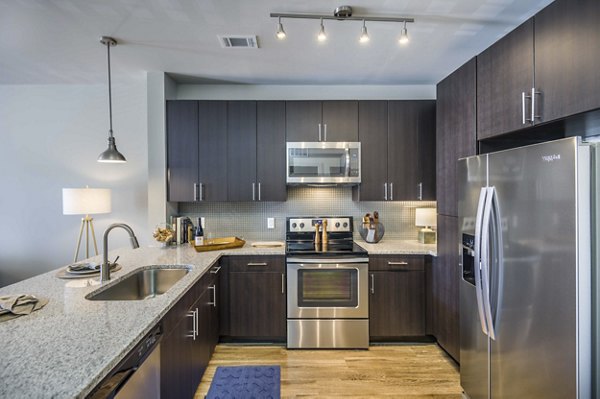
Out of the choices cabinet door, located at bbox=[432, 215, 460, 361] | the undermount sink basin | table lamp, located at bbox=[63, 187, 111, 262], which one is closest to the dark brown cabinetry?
the undermount sink basin

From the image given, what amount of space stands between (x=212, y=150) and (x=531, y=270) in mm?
2774

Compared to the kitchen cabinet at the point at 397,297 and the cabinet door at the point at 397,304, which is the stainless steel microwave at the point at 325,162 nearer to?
the kitchen cabinet at the point at 397,297

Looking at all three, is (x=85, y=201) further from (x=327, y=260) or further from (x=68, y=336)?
(x=327, y=260)

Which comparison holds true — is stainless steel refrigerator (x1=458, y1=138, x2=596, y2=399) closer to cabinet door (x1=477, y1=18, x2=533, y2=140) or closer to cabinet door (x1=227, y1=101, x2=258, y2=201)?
cabinet door (x1=477, y1=18, x2=533, y2=140)

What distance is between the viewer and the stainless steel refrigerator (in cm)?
125

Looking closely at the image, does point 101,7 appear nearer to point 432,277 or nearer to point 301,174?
point 301,174

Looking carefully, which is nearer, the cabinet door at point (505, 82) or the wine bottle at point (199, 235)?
the cabinet door at point (505, 82)

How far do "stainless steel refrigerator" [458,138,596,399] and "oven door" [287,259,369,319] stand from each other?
970 mm

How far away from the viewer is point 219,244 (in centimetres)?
300

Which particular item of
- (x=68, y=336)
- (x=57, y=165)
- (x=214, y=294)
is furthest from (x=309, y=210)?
(x=57, y=165)

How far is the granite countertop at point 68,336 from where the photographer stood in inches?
34.4

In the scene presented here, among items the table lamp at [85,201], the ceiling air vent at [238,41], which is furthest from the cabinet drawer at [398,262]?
the table lamp at [85,201]

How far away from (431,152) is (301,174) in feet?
4.44

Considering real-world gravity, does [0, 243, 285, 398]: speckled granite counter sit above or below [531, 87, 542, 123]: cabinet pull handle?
below
